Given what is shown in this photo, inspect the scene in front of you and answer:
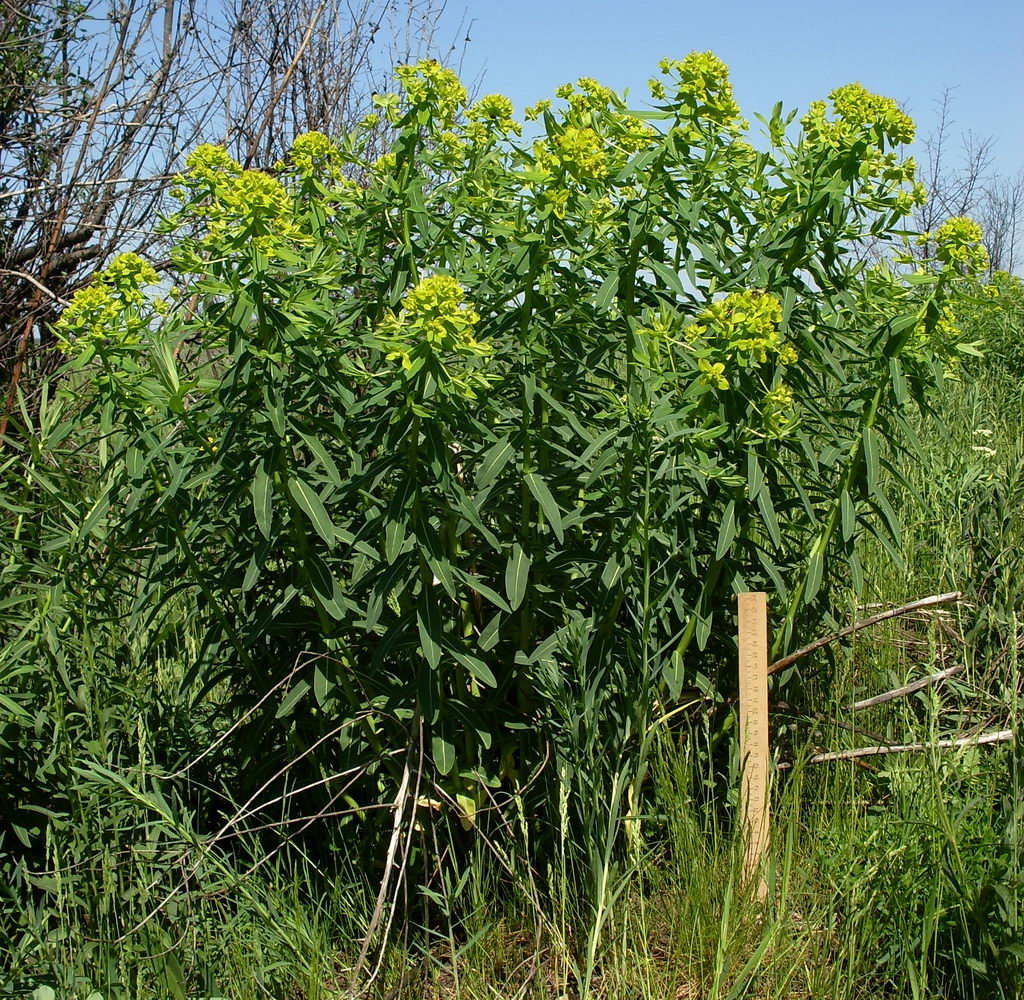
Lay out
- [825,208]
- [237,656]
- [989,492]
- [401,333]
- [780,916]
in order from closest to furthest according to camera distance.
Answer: [401,333], [780,916], [825,208], [237,656], [989,492]

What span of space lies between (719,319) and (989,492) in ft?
7.71

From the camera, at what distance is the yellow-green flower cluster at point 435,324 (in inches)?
86.9

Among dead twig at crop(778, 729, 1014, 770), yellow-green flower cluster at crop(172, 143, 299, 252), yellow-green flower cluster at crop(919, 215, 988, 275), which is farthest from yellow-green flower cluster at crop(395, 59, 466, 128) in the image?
dead twig at crop(778, 729, 1014, 770)

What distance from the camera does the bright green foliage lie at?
2.50m

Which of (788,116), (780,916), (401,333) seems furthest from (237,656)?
(788,116)

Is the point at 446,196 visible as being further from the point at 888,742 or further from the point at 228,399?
the point at 888,742

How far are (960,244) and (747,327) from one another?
0.73m

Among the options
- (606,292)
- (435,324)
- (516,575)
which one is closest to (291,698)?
(516,575)

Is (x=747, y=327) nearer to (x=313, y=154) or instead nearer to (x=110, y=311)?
(x=313, y=154)

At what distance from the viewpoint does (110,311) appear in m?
2.58

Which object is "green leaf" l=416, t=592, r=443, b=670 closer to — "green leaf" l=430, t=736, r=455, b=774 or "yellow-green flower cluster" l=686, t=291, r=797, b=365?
"green leaf" l=430, t=736, r=455, b=774

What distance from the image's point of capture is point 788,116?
2.85m

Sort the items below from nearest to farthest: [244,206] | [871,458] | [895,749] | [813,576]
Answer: [244,206] < [871,458] < [813,576] < [895,749]

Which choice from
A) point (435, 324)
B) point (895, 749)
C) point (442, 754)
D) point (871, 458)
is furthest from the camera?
point (895, 749)
